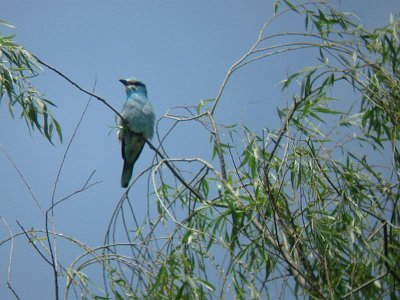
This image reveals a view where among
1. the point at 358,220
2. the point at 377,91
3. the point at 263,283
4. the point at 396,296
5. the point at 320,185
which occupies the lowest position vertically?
the point at 396,296

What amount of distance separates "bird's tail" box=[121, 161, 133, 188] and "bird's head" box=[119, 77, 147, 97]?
1.95 ft

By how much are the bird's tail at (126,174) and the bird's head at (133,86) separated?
0.59 metres

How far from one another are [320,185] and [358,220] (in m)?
0.36

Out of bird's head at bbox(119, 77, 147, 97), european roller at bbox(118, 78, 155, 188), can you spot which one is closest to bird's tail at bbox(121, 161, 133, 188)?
european roller at bbox(118, 78, 155, 188)

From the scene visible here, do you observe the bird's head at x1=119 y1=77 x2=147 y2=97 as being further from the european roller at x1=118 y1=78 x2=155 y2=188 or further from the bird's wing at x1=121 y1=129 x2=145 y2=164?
the bird's wing at x1=121 y1=129 x2=145 y2=164

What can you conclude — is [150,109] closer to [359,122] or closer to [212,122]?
[212,122]

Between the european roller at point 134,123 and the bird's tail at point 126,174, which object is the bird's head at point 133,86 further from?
the bird's tail at point 126,174

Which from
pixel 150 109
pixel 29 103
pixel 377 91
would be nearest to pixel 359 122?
pixel 377 91

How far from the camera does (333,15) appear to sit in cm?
294

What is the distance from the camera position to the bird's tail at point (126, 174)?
199 inches

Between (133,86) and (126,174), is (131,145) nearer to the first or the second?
(126,174)

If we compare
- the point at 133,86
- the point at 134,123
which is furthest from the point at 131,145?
the point at 133,86

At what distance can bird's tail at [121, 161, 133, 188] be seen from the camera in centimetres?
505

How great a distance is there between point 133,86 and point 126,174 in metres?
0.74
